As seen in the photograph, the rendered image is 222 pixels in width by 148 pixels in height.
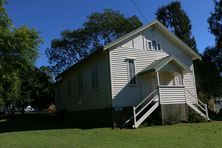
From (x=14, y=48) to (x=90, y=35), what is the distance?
22725 mm

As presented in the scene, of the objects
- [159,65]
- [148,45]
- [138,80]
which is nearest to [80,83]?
[138,80]

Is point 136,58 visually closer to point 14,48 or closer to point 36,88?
point 14,48

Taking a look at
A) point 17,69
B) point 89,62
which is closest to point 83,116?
point 89,62

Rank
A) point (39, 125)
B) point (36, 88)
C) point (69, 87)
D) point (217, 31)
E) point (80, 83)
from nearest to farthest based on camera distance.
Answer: point (39, 125) < point (80, 83) < point (69, 87) < point (217, 31) < point (36, 88)

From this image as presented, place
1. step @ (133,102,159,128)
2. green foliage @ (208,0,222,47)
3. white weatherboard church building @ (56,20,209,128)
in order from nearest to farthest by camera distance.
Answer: step @ (133,102,159,128) < white weatherboard church building @ (56,20,209,128) < green foliage @ (208,0,222,47)

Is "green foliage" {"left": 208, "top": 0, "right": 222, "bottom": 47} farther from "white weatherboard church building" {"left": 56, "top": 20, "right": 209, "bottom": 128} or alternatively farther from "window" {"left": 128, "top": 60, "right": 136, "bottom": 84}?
"window" {"left": 128, "top": 60, "right": 136, "bottom": 84}

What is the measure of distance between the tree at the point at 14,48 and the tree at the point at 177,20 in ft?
69.3

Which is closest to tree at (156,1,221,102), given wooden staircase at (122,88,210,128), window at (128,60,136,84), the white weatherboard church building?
the white weatherboard church building

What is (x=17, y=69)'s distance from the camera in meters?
23.8

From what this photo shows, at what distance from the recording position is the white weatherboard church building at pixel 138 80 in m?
20.9

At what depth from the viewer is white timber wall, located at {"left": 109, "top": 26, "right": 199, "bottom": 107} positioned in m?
21.1

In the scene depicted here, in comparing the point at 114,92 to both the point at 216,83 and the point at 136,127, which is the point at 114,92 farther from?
the point at 216,83

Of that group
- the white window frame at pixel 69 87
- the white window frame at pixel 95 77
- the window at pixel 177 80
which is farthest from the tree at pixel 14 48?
the window at pixel 177 80

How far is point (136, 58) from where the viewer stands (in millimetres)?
22453
